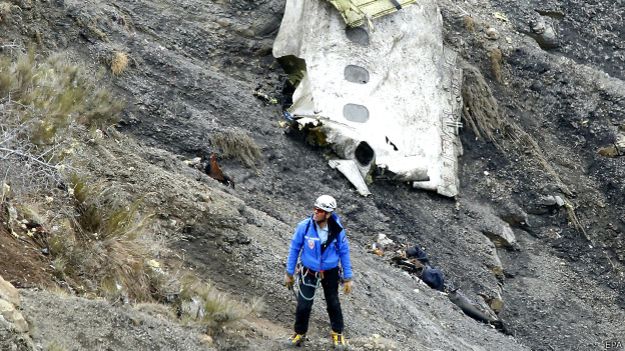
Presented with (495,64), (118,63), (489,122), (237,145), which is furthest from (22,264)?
(495,64)

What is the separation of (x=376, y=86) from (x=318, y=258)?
8079 millimetres

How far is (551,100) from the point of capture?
18203mm

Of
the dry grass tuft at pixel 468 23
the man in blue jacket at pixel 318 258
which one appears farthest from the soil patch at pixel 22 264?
the dry grass tuft at pixel 468 23

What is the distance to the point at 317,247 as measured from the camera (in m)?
7.81

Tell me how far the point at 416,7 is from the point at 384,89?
210 cm

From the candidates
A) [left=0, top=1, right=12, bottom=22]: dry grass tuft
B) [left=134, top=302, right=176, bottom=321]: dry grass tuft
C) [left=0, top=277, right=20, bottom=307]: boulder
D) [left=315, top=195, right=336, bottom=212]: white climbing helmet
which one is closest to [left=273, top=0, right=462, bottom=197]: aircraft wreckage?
[left=0, top=1, right=12, bottom=22]: dry grass tuft

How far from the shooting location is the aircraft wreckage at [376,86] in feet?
48.1

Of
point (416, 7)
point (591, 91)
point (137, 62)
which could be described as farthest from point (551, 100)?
point (137, 62)

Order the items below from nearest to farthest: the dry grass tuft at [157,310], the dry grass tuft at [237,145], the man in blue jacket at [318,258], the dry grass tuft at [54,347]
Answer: the dry grass tuft at [54,347] < the dry grass tuft at [157,310] < the man in blue jacket at [318,258] < the dry grass tuft at [237,145]

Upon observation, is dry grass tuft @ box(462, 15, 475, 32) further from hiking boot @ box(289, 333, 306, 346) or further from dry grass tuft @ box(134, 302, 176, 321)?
dry grass tuft @ box(134, 302, 176, 321)

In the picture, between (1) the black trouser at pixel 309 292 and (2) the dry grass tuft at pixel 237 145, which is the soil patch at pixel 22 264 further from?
(2) the dry grass tuft at pixel 237 145

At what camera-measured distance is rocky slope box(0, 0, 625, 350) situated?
995 centimetres

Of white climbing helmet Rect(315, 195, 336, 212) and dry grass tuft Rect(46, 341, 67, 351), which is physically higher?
white climbing helmet Rect(315, 195, 336, 212)

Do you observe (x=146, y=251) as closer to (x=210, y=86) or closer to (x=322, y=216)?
(x=322, y=216)
